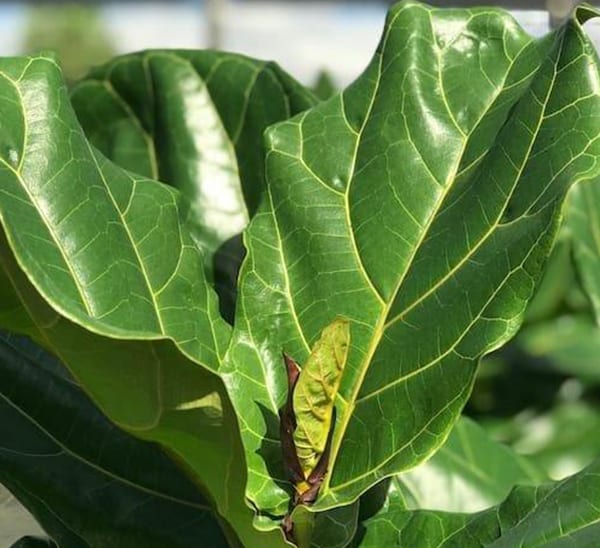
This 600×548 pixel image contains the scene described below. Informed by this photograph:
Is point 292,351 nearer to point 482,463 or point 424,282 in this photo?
point 424,282

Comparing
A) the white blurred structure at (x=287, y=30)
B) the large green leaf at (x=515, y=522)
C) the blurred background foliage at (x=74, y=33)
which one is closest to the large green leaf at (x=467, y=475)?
the large green leaf at (x=515, y=522)

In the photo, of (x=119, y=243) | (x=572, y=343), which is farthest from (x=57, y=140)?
(x=572, y=343)

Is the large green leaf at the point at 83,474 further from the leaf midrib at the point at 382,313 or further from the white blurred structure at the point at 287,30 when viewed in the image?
Answer: the white blurred structure at the point at 287,30

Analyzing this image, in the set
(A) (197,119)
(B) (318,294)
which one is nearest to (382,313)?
(B) (318,294)

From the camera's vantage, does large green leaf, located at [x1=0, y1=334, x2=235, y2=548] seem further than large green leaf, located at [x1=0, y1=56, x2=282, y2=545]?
Yes

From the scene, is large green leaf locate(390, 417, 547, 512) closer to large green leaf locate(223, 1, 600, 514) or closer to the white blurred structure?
large green leaf locate(223, 1, 600, 514)

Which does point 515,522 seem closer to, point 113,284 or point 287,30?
point 113,284

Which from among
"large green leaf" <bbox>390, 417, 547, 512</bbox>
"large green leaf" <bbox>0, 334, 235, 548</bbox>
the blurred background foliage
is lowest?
the blurred background foliage

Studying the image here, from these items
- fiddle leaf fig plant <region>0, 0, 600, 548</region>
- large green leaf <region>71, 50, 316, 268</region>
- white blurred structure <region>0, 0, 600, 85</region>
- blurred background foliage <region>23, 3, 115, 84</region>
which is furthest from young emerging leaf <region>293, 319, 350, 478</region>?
blurred background foliage <region>23, 3, 115, 84</region>
